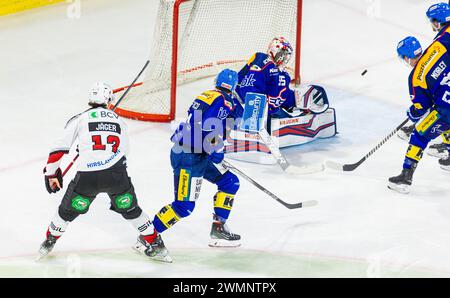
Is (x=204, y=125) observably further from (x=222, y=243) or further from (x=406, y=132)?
(x=406, y=132)

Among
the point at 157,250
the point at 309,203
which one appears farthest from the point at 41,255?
the point at 309,203

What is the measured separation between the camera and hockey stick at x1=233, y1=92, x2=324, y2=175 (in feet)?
25.3

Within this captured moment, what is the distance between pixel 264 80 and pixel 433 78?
1.20 m

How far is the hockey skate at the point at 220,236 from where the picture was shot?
21.7 ft

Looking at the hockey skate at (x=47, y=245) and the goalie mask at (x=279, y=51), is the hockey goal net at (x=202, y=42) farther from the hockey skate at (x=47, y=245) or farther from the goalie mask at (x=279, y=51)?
the hockey skate at (x=47, y=245)

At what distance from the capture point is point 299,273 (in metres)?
6.34

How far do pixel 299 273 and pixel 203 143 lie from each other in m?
0.92

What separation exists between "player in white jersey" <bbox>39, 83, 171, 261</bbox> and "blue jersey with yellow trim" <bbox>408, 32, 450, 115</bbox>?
7.26 feet

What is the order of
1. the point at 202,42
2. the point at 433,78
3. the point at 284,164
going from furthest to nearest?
the point at 202,42 → the point at 284,164 → the point at 433,78

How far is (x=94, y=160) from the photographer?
6047 millimetres

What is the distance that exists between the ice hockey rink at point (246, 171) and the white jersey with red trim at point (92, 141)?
64 centimetres

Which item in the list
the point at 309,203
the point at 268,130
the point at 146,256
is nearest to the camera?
the point at 146,256

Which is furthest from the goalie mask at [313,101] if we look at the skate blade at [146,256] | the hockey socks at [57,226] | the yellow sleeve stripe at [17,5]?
the yellow sleeve stripe at [17,5]

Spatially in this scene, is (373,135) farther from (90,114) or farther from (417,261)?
(90,114)
